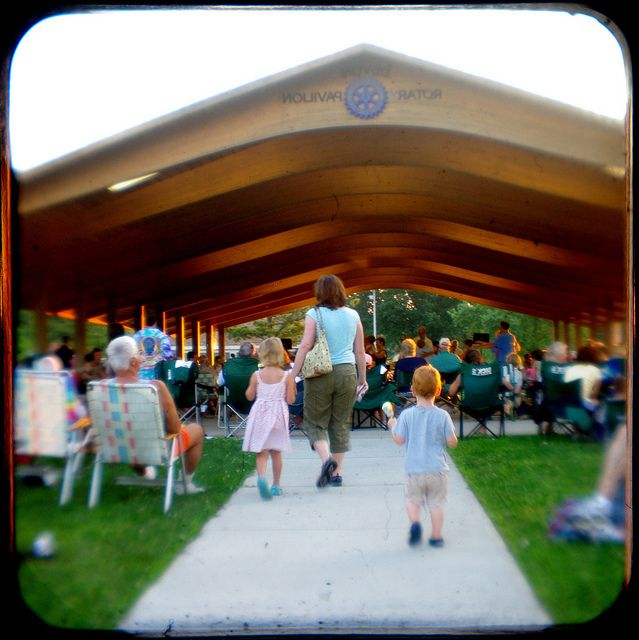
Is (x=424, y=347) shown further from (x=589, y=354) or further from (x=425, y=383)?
(x=589, y=354)

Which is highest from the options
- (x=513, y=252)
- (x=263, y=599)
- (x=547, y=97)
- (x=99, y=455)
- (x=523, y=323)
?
(x=547, y=97)

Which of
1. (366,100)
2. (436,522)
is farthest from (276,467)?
(366,100)

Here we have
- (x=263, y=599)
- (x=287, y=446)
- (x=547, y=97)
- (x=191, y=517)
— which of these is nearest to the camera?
(x=263, y=599)

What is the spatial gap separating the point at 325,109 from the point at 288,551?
3.49 m

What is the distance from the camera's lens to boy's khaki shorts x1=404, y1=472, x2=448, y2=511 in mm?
4504

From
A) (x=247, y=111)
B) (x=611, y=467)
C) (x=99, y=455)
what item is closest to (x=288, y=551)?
(x=99, y=455)

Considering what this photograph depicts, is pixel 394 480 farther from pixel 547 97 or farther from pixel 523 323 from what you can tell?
pixel 547 97

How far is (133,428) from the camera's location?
5.22 m

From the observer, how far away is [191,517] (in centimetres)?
503

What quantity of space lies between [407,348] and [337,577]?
4.83 metres

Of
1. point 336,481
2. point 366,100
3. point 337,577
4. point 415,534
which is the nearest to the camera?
point 337,577

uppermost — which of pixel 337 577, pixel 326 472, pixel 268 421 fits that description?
pixel 268 421

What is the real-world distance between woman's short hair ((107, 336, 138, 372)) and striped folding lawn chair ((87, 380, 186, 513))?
12cm

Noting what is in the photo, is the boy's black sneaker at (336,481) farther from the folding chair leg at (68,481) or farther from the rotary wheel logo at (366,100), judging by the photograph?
the rotary wheel logo at (366,100)
